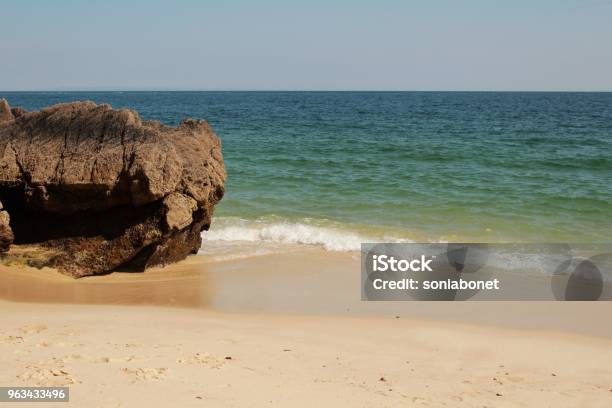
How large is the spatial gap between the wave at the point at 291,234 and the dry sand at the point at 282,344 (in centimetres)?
206

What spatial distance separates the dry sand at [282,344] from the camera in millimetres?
4742

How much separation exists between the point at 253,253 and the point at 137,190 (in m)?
2.63

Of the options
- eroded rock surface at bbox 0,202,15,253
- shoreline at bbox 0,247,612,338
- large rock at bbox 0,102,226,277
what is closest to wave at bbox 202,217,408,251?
shoreline at bbox 0,247,612,338

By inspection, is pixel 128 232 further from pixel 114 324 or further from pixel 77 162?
pixel 114 324

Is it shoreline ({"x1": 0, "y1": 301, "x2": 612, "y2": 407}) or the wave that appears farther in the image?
the wave

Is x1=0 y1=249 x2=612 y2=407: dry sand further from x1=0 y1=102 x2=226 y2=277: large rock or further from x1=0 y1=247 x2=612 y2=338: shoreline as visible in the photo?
x1=0 y1=102 x2=226 y2=277: large rock

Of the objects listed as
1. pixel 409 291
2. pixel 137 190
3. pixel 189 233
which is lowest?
pixel 409 291

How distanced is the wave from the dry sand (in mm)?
2063

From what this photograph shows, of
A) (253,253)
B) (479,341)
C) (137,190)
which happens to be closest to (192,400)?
(479,341)

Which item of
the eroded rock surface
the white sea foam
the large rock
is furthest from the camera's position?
the white sea foam

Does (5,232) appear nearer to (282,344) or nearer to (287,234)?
(282,344)

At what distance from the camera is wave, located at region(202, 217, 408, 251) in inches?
441

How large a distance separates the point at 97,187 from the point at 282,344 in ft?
11.6

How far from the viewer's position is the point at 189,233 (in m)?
9.29
